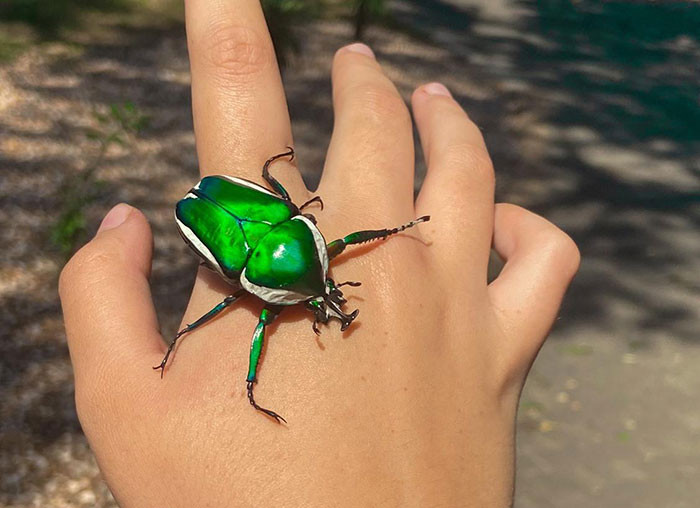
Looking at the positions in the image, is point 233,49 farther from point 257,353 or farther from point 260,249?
point 257,353

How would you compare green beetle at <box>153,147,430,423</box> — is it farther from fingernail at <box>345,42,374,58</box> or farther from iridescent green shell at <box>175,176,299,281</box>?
fingernail at <box>345,42,374,58</box>

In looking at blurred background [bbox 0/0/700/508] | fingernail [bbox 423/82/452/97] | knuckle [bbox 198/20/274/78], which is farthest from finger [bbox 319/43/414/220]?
blurred background [bbox 0/0/700/508]

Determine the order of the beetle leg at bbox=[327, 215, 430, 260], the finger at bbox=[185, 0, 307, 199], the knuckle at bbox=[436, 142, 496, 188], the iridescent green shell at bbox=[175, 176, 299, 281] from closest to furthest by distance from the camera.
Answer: the iridescent green shell at bbox=[175, 176, 299, 281], the beetle leg at bbox=[327, 215, 430, 260], the finger at bbox=[185, 0, 307, 199], the knuckle at bbox=[436, 142, 496, 188]

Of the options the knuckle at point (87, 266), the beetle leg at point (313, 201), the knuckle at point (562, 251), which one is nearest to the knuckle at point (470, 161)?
the knuckle at point (562, 251)

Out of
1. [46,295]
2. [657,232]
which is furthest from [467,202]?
[657,232]

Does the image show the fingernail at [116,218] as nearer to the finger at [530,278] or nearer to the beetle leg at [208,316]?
the beetle leg at [208,316]

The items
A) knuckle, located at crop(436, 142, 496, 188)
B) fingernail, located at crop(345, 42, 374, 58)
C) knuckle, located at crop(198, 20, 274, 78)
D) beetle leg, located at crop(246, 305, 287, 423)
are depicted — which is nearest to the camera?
beetle leg, located at crop(246, 305, 287, 423)

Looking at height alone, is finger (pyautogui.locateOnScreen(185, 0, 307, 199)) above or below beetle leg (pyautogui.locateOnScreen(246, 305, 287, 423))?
above
